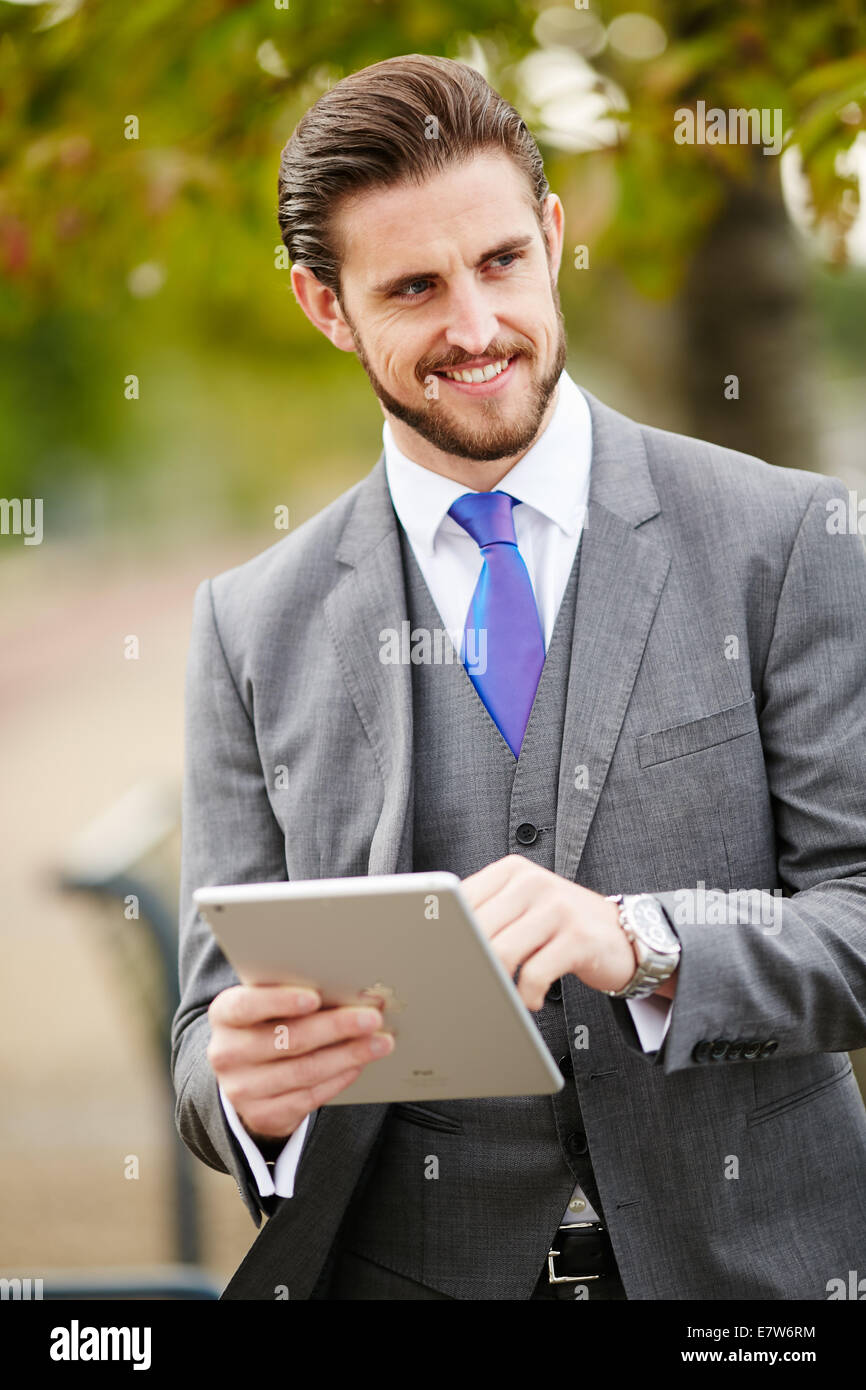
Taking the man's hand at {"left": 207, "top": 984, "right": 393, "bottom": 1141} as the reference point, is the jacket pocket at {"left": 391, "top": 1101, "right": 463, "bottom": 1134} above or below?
below

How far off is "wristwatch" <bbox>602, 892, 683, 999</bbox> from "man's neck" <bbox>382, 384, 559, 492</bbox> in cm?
78

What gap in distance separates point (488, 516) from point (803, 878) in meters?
0.76

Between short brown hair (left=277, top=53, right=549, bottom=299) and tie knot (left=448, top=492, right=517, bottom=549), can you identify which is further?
tie knot (left=448, top=492, right=517, bottom=549)

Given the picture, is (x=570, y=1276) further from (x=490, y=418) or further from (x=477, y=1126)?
(x=490, y=418)

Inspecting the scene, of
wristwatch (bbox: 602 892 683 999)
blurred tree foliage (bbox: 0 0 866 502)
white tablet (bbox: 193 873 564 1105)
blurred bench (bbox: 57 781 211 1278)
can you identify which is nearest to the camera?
white tablet (bbox: 193 873 564 1105)

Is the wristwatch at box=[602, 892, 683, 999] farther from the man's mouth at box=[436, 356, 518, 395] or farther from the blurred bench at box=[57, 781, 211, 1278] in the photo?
the blurred bench at box=[57, 781, 211, 1278]

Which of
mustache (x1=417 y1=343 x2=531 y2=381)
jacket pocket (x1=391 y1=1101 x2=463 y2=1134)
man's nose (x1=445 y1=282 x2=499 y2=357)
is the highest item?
man's nose (x1=445 y1=282 x2=499 y2=357)

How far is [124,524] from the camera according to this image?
75.4ft

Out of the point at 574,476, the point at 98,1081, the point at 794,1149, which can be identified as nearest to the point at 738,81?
the point at 574,476

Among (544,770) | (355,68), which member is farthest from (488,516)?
(355,68)

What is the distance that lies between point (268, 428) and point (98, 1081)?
6.54 metres

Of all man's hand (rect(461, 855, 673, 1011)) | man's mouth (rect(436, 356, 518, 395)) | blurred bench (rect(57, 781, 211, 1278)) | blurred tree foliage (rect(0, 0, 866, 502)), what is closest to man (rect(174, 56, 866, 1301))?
man's mouth (rect(436, 356, 518, 395))

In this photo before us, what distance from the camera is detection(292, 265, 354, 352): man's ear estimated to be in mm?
2551
